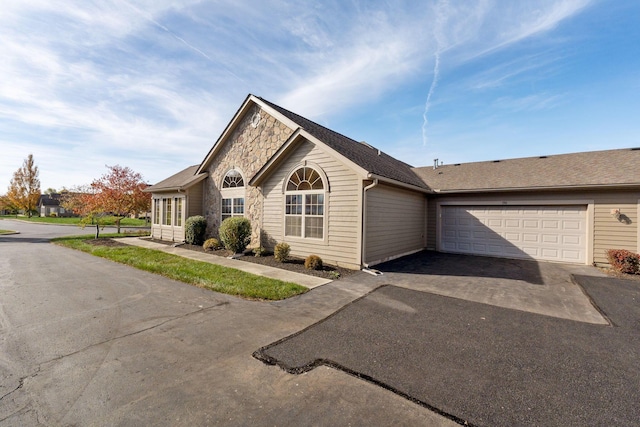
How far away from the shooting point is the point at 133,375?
3.17m

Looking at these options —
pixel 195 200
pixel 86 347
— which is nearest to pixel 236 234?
pixel 195 200

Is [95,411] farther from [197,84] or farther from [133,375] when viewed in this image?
[197,84]

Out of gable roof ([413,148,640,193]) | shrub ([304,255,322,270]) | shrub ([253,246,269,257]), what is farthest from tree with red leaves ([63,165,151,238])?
gable roof ([413,148,640,193])

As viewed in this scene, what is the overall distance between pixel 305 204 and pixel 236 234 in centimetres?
346

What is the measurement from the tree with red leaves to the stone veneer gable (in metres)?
7.47

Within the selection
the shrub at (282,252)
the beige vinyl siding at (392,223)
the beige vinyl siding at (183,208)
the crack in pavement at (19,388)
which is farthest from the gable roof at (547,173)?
the crack in pavement at (19,388)

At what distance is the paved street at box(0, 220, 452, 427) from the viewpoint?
2.56 meters

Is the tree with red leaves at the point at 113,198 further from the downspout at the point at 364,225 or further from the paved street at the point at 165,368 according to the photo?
the downspout at the point at 364,225

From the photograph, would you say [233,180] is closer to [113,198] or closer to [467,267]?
[113,198]

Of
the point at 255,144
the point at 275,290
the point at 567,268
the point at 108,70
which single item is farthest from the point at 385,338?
the point at 108,70

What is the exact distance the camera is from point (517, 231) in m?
11.8

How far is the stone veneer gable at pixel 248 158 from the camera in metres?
12.3

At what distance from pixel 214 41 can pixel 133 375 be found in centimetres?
1018

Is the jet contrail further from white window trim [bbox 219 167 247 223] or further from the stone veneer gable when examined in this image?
white window trim [bbox 219 167 247 223]
